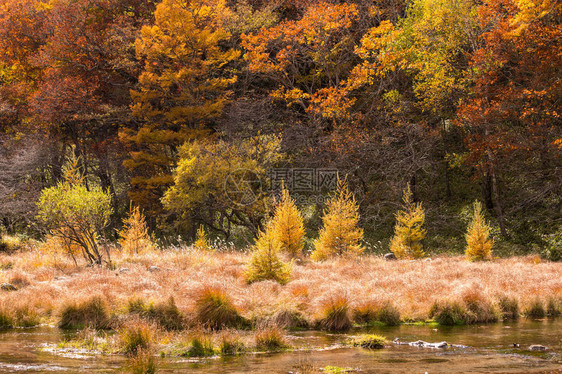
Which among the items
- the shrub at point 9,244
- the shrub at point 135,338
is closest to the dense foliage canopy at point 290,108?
the shrub at point 9,244

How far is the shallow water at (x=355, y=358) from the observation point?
26.9 feet

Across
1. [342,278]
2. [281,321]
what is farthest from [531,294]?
[281,321]

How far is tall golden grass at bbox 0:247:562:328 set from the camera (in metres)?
12.3

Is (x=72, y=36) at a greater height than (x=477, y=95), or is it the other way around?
(x=72, y=36)

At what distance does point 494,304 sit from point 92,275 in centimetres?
1057

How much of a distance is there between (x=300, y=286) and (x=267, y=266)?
61.6 inches

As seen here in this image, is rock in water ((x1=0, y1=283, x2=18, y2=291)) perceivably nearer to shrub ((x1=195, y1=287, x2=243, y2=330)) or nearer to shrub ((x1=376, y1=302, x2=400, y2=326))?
shrub ((x1=195, y1=287, x2=243, y2=330))

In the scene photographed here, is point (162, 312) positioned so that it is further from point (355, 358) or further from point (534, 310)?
point (534, 310)

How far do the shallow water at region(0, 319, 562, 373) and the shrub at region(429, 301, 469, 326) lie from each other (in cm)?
100

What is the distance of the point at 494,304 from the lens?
41.7 ft

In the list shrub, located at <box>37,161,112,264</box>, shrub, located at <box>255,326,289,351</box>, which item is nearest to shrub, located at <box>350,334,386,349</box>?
shrub, located at <box>255,326,289,351</box>

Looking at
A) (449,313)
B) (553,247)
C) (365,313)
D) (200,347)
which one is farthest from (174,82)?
(200,347)

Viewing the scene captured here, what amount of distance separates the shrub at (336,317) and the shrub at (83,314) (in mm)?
4593

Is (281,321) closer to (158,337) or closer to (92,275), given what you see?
(158,337)
